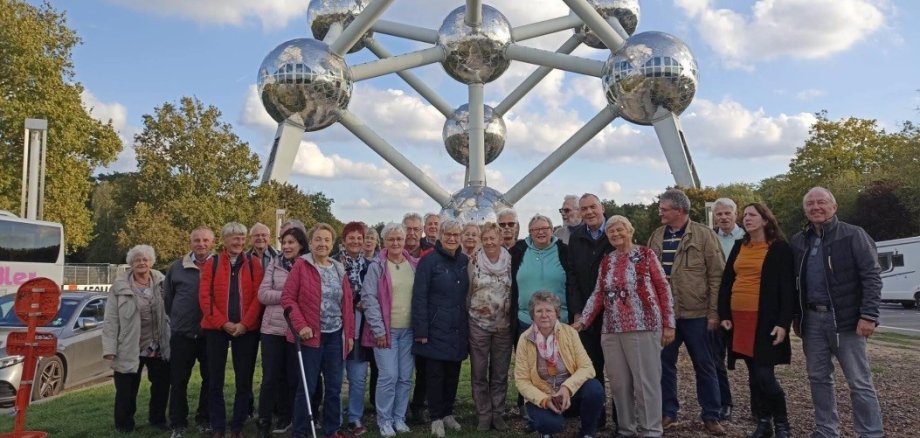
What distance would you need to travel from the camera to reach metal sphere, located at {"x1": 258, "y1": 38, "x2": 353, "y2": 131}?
1235 cm

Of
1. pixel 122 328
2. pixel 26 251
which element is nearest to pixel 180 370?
pixel 122 328

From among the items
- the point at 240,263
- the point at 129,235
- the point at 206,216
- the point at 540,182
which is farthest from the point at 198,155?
the point at 240,263

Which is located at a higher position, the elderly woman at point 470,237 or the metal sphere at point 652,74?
the metal sphere at point 652,74

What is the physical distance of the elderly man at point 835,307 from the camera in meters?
4.87

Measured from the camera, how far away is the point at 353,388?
19.7 feet

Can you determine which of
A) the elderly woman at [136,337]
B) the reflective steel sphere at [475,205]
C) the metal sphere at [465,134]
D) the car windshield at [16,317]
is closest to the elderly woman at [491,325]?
the elderly woman at [136,337]

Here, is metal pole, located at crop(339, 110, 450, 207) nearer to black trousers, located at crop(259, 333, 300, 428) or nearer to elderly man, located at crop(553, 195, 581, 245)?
elderly man, located at crop(553, 195, 581, 245)

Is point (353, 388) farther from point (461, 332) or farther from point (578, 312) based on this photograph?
point (578, 312)

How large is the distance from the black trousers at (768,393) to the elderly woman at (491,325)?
1879 millimetres

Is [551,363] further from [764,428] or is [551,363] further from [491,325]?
[764,428]

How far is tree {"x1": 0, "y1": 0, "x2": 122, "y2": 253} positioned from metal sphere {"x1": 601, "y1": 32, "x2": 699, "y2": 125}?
759 inches

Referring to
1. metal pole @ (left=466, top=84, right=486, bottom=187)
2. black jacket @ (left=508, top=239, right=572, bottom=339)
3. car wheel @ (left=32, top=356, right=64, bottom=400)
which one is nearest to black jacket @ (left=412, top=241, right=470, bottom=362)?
black jacket @ (left=508, top=239, right=572, bottom=339)

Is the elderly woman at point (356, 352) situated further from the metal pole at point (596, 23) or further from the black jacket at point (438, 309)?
the metal pole at point (596, 23)

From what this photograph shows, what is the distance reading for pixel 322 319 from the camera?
18.1 feet
